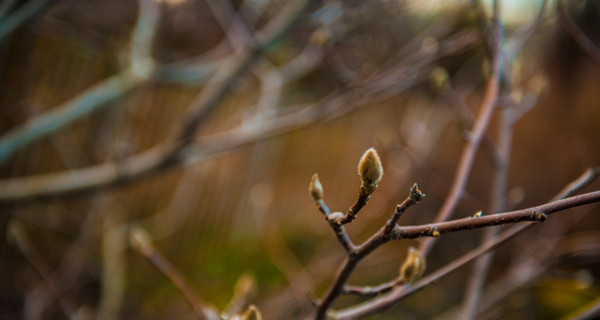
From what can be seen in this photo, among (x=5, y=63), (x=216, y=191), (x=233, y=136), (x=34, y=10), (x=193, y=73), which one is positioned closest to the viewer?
(x=34, y=10)

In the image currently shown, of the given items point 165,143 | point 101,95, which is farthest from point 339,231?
point 101,95

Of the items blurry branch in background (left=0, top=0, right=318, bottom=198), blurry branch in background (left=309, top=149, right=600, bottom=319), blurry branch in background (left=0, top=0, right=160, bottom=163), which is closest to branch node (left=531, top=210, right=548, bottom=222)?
blurry branch in background (left=309, top=149, right=600, bottom=319)

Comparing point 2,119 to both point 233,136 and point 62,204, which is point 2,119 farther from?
point 233,136

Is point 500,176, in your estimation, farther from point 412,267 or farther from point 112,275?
point 112,275

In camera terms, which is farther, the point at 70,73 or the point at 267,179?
the point at 267,179

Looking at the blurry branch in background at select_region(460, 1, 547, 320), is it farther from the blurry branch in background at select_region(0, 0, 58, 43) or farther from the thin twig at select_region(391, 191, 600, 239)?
the blurry branch in background at select_region(0, 0, 58, 43)

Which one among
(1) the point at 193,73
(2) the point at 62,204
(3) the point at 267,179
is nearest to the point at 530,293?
Answer: (1) the point at 193,73

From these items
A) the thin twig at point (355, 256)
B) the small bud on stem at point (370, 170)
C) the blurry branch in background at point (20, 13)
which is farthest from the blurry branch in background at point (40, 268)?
the small bud on stem at point (370, 170)

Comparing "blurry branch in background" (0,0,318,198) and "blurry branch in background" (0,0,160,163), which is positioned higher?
"blurry branch in background" (0,0,160,163)
